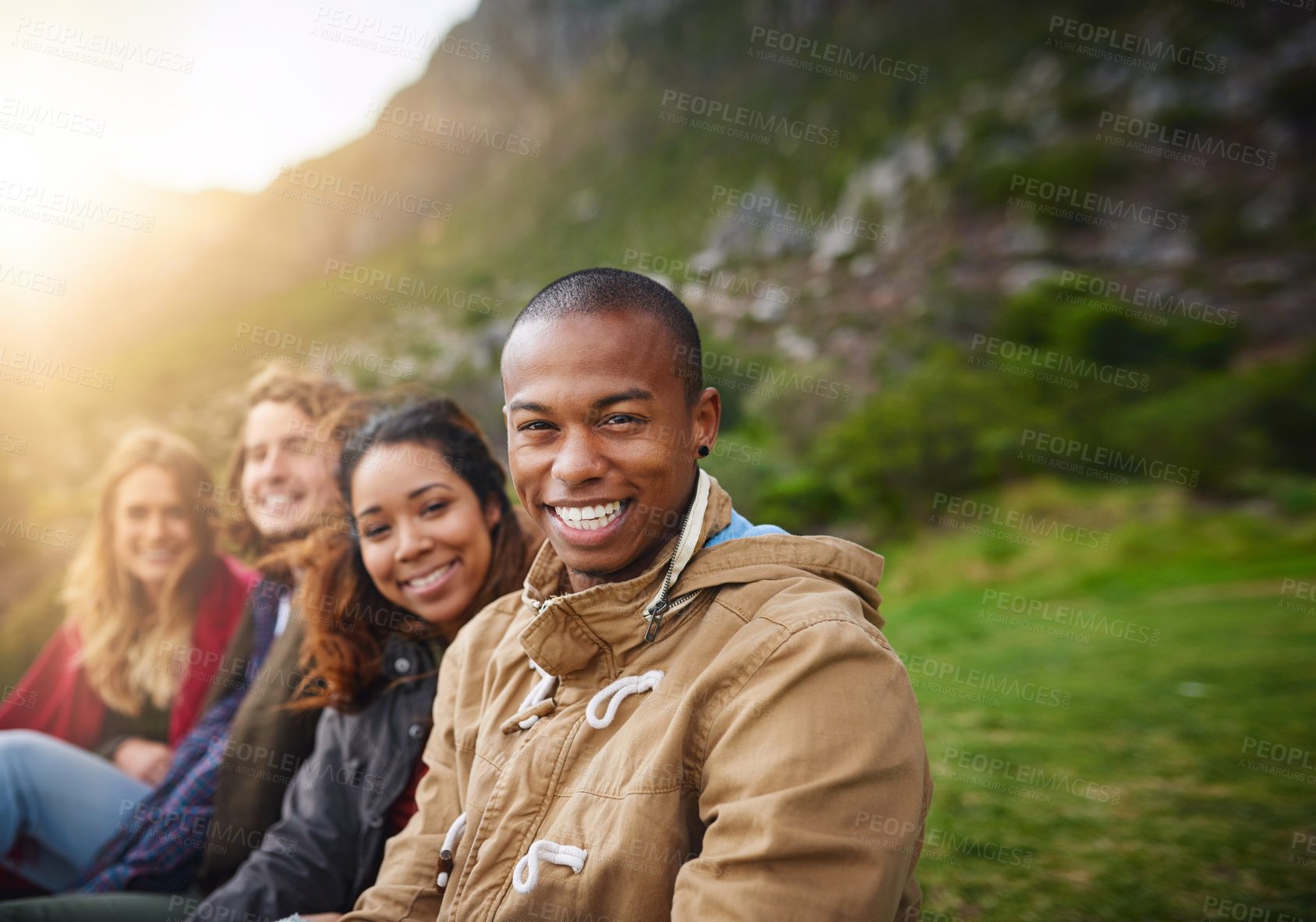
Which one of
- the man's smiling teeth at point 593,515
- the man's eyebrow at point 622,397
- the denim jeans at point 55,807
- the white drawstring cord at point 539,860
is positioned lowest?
the denim jeans at point 55,807

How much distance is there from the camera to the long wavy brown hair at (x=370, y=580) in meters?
2.89

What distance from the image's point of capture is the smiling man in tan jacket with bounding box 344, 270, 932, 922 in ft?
4.77

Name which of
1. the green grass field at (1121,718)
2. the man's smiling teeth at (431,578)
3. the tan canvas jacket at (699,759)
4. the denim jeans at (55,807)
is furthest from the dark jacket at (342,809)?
the green grass field at (1121,718)

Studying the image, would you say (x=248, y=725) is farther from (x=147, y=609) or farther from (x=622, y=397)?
(x=622, y=397)

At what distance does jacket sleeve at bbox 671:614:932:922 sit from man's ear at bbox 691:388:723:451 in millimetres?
572

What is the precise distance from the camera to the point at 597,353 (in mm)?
1865

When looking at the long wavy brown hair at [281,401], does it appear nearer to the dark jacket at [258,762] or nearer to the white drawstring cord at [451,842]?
the dark jacket at [258,762]

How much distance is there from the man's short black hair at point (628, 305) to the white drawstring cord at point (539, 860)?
967 millimetres

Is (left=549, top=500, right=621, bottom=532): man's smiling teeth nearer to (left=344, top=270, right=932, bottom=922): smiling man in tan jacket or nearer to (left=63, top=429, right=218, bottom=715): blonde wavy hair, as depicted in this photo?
(left=344, top=270, right=932, bottom=922): smiling man in tan jacket

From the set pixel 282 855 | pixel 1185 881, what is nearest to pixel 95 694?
pixel 282 855

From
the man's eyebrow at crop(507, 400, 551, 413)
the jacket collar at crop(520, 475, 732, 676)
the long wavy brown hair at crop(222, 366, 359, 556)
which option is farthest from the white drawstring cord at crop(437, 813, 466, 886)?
the long wavy brown hair at crop(222, 366, 359, 556)

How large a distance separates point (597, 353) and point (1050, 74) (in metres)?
32.3

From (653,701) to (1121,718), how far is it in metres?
6.14

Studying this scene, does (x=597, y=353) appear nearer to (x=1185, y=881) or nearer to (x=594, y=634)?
(x=594, y=634)
